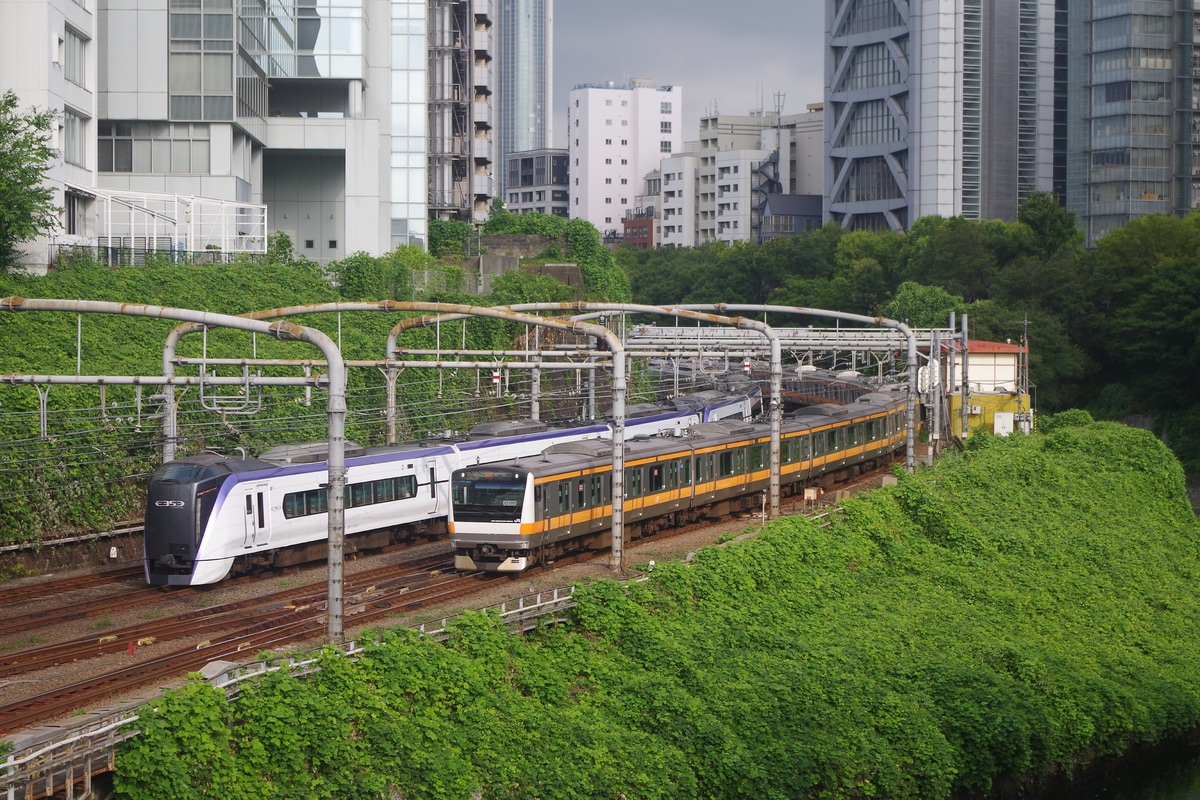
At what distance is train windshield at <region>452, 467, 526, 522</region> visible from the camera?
25359mm

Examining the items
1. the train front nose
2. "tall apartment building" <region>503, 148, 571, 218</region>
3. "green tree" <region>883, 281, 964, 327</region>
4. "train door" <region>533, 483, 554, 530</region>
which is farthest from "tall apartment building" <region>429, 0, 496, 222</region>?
"tall apartment building" <region>503, 148, 571, 218</region>

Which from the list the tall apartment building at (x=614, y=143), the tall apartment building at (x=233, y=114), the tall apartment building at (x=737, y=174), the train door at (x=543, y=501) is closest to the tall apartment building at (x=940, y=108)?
the tall apartment building at (x=737, y=174)

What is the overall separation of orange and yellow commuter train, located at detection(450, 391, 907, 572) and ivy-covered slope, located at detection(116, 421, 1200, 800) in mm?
2997

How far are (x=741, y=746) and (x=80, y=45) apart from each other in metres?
30.7

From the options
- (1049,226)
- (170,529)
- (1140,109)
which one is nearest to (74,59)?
(170,529)

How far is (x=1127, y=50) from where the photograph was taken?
94.1 m

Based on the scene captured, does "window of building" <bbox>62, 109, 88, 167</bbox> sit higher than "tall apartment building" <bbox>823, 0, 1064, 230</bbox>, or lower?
lower

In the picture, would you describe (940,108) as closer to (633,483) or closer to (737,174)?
(737,174)

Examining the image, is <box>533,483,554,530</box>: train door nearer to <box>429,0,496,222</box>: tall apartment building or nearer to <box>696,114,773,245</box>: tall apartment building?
<box>429,0,496,222</box>: tall apartment building

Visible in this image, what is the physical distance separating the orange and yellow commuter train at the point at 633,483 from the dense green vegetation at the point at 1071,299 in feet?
93.6

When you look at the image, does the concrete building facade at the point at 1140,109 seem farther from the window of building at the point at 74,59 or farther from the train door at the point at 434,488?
the train door at the point at 434,488

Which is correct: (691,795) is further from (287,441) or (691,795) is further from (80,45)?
(80,45)

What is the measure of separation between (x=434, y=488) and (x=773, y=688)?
1107 cm

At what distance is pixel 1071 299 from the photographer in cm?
7069
